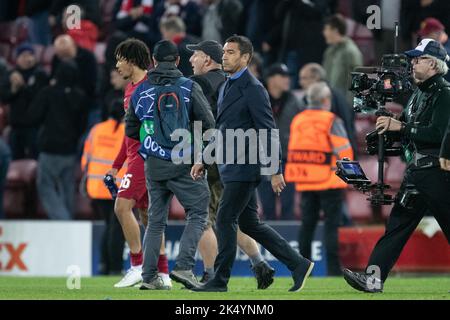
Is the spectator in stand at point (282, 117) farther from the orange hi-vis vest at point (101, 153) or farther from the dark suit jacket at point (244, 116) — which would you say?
the dark suit jacket at point (244, 116)

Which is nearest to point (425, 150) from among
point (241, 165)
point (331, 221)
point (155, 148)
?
point (241, 165)

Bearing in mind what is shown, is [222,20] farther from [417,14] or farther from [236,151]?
[236,151]

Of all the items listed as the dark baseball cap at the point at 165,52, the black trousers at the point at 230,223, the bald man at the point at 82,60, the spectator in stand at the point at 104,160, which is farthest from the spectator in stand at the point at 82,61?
the black trousers at the point at 230,223

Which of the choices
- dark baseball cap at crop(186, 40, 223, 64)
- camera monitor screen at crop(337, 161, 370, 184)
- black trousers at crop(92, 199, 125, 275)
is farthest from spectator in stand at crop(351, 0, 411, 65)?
camera monitor screen at crop(337, 161, 370, 184)

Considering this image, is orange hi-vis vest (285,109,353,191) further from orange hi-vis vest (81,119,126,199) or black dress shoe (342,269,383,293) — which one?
black dress shoe (342,269,383,293)

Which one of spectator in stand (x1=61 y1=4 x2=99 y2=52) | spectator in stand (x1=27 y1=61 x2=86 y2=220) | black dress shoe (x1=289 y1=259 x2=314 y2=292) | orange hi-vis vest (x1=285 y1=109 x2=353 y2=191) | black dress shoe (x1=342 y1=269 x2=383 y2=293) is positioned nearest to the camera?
black dress shoe (x1=342 y1=269 x2=383 y2=293)

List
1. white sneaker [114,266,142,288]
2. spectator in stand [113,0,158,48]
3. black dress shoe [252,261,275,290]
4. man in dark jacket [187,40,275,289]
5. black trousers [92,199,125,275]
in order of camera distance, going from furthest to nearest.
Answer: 1. spectator in stand [113,0,158,48]
2. black trousers [92,199,125,275]
3. white sneaker [114,266,142,288]
4. man in dark jacket [187,40,275,289]
5. black dress shoe [252,261,275,290]

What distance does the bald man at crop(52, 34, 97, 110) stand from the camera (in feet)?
61.7

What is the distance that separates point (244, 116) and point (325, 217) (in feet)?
15.7

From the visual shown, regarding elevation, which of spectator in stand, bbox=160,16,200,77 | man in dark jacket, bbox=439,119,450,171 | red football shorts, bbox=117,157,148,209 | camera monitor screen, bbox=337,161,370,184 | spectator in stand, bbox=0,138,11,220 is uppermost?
spectator in stand, bbox=160,16,200,77

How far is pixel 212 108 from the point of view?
12570 millimetres

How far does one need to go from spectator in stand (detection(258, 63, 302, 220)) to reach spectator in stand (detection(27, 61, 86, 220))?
113 inches

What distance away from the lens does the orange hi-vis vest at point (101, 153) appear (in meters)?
16.5

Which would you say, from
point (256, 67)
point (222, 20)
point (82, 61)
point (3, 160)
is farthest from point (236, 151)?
point (3, 160)
